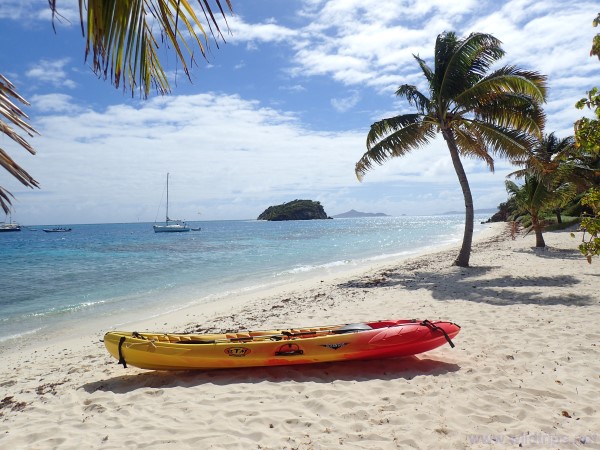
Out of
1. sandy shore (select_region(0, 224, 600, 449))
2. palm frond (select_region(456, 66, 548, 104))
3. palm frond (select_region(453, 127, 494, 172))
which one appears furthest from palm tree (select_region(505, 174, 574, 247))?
sandy shore (select_region(0, 224, 600, 449))

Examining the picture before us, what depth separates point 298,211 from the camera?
486 ft

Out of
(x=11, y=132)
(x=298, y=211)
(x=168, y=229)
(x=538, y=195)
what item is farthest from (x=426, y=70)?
(x=298, y=211)

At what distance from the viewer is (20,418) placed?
4.28m

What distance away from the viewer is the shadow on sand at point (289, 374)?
16.1ft

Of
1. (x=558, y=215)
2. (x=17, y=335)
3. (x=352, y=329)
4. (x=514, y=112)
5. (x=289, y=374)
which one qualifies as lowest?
(x=17, y=335)

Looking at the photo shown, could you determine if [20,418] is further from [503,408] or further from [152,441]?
[503,408]

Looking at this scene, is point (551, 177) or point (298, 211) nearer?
point (551, 177)

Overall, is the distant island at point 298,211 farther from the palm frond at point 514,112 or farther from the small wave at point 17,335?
the small wave at point 17,335

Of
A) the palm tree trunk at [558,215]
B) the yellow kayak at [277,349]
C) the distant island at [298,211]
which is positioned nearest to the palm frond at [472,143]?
the yellow kayak at [277,349]

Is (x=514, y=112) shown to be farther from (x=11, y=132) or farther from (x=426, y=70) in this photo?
(x=11, y=132)

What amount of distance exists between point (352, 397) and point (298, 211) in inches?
5669

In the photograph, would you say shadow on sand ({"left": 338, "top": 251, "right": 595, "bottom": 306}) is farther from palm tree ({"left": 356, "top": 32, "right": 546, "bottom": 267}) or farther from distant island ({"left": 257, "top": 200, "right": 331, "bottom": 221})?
distant island ({"left": 257, "top": 200, "right": 331, "bottom": 221})

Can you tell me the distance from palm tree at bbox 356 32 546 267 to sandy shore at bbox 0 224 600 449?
5845 millimetres

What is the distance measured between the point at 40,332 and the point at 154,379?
5.99 m
